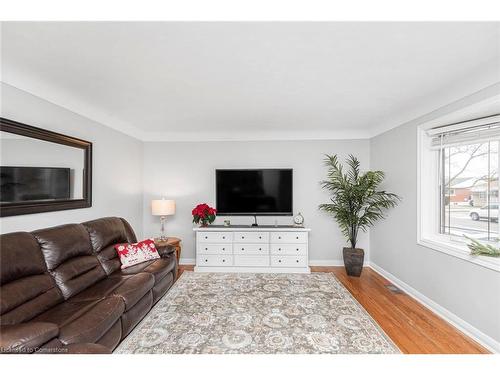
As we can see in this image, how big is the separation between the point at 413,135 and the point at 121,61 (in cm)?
343

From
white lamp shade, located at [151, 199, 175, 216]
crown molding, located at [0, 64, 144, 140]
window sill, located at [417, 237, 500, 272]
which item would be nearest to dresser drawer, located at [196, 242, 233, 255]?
white lamp shade, located at [151, 199, 175, 216]

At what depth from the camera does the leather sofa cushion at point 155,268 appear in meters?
2.65

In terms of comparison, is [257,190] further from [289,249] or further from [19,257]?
[19,257]

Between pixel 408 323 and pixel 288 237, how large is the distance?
1.90 meters

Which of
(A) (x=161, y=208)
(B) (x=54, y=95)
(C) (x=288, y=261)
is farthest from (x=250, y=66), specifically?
(C) (x=288, y=261)

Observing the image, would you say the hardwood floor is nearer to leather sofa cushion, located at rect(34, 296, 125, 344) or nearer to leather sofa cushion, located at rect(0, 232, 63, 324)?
leather sofa cushion, located at rect(34, 296, 125, 344)

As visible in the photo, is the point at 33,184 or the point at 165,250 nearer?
the point at 33,184

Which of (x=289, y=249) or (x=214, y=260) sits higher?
(x=289, y=249)

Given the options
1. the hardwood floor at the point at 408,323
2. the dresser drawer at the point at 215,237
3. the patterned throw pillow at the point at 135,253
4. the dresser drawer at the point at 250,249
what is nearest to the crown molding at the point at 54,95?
the patterned throw pillow at the point at 135,253

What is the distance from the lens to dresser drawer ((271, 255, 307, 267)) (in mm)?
3934

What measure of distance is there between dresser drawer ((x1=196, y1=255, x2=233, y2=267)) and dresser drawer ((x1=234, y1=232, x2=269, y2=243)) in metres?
0.34

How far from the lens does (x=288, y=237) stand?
3.96m

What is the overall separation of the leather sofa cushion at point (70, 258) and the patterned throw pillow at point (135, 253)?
315 millimetres
